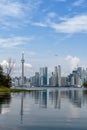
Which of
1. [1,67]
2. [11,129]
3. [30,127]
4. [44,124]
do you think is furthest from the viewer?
[1,67]

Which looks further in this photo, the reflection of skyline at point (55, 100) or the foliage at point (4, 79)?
the foliage at point (4, 79)

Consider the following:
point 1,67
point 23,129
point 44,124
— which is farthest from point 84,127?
point 1,67

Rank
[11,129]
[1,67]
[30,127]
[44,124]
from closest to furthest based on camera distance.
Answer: [11,129] < [30,127] < [44,124] < [1,67]

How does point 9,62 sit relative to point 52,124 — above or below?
above

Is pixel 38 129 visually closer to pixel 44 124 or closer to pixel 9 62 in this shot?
pixel 44 124

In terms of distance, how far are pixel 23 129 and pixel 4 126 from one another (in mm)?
2100

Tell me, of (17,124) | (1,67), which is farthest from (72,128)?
(1,67)

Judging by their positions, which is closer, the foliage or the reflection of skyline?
the reflection of skyline

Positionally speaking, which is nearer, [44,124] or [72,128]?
[72,128]

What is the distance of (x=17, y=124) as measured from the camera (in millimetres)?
27938

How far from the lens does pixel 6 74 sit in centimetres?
18050

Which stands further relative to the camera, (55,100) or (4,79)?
(4,79)

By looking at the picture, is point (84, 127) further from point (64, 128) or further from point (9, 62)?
point (9, 62)

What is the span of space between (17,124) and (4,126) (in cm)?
169
